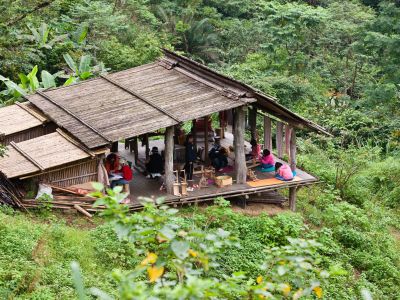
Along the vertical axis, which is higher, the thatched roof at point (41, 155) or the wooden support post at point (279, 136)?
the thatched roof at point (41, 155)

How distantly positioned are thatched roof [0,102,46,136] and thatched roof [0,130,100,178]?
1.13 meters

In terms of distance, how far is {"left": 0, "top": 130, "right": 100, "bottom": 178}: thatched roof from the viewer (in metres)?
13.3

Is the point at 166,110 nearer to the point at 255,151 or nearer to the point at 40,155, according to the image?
the point at 40,155

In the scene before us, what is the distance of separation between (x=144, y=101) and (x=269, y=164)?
12.3 ft

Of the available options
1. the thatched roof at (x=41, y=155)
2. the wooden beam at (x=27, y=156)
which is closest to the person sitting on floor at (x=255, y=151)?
the thatched roof at (x=41, y=155)

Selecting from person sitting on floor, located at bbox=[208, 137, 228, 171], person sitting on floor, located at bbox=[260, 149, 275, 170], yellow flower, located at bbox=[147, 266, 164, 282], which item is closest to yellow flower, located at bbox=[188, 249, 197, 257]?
yellow flower, located at bbox=[147, 266, 164, 282]

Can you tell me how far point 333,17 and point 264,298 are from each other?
2852 centimetres

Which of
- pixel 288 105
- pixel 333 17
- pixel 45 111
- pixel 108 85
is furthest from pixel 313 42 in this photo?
pixel 45 111

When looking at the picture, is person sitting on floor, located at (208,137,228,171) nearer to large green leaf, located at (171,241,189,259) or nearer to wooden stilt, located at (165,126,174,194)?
wooden stilt, located at (165,126,174,194)

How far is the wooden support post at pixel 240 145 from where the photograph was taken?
15.0 metres

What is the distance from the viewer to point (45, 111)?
51.5 ft

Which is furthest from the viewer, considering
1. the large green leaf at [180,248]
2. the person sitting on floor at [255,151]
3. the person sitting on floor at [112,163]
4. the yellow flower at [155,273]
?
the person sitting on floor at [255,151]

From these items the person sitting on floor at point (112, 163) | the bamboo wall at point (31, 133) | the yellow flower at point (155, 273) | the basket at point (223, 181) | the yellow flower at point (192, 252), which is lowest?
the basket at point (223, 181)

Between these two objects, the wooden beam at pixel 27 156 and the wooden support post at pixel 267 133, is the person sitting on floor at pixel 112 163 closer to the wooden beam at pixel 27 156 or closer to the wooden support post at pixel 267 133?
the wooden beam at pixel 27 156
